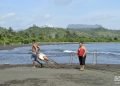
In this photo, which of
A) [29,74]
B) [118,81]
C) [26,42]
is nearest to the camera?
[118,81]

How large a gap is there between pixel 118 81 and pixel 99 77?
6.74 feet

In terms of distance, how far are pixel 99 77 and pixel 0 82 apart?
5.69 m

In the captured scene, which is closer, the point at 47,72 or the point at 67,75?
the point at 67,75

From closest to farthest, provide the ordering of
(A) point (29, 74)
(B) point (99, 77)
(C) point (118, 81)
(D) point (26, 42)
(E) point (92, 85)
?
(E) point (92, 85) → (C) point (118, 81) → (B) point (99, 77) → (A) point (29, 74) → (D) point (26, 42)

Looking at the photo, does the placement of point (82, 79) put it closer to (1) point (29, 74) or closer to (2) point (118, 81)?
(2) point (118, 81)

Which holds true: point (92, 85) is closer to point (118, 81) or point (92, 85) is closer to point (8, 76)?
point (118, 81)

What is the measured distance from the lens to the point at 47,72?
2458cm

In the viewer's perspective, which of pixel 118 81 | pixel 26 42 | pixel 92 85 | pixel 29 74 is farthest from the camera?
pixel 26 42

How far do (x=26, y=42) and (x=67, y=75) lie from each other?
140 meters

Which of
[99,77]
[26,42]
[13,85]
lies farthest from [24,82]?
[26,42]

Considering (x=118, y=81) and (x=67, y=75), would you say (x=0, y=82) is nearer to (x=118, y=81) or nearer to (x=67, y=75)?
(x=67, y=75)

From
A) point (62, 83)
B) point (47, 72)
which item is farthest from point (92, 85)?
point (47, 72)

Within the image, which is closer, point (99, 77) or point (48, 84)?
point (48, 84)

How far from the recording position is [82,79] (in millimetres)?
20938
